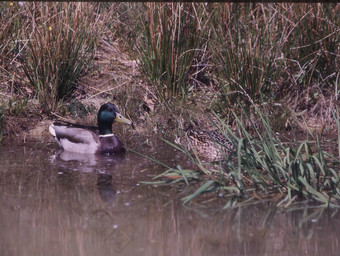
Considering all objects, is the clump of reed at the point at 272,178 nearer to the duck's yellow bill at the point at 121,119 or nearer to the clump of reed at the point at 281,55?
the clump of reed at the point at 281,55

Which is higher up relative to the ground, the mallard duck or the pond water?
the pond water

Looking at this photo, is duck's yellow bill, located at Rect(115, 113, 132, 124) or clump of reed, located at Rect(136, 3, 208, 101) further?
clump of reed, located at Rect(136, 3, 208, 101)

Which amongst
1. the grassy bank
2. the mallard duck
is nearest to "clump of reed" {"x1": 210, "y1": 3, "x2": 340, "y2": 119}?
the grassy bank

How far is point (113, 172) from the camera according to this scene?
624 centimetres

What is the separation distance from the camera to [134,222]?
4648mm

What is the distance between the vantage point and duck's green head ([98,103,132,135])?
743 centimetres

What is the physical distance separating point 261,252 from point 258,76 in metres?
3.62

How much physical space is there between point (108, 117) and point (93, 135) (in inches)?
10.4

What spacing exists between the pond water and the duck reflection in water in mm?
18

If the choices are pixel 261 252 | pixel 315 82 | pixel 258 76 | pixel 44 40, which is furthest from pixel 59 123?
pixel 261 252

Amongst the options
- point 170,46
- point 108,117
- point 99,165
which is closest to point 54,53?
point 108,117

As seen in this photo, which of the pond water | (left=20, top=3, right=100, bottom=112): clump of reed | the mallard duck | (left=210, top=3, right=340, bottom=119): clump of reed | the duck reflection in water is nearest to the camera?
the pond water

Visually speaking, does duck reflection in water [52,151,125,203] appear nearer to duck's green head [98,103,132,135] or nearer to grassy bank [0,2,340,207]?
duck's green head [98,103,132,135]

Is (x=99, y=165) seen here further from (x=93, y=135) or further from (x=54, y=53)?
(x=54, y=53)
